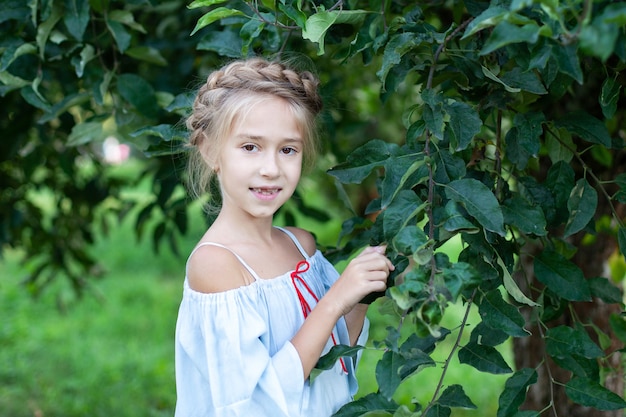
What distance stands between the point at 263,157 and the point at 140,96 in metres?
0.61

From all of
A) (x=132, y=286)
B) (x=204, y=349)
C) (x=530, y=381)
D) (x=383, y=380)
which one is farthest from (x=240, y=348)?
(x=132, y=286)

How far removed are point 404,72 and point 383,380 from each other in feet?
1.95

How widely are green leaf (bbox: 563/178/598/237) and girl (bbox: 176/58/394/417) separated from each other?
40 cm

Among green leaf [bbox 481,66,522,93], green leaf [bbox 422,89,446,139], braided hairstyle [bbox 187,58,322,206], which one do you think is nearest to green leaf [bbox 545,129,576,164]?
green leaf [bbox 481,66,522,93]

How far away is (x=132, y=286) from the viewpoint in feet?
22.4

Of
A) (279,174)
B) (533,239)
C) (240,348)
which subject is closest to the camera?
(240,348)

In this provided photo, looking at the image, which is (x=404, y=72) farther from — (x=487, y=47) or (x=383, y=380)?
(x=383, y=380)

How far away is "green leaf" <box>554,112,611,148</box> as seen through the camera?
149 cm

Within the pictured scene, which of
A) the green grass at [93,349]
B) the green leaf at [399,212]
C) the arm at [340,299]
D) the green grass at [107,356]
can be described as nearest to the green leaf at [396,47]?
the green leaf at [399,212]

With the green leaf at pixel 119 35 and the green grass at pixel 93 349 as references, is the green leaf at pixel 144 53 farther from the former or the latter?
the green grass at pixel 93 349

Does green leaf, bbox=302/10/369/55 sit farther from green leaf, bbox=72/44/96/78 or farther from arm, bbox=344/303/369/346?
green leaf, bbox=72/44/96/78

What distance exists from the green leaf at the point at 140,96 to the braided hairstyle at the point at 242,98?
1.10 ft

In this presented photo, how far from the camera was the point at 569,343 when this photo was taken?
1.43 metres

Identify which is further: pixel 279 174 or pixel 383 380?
pixel 279 174
